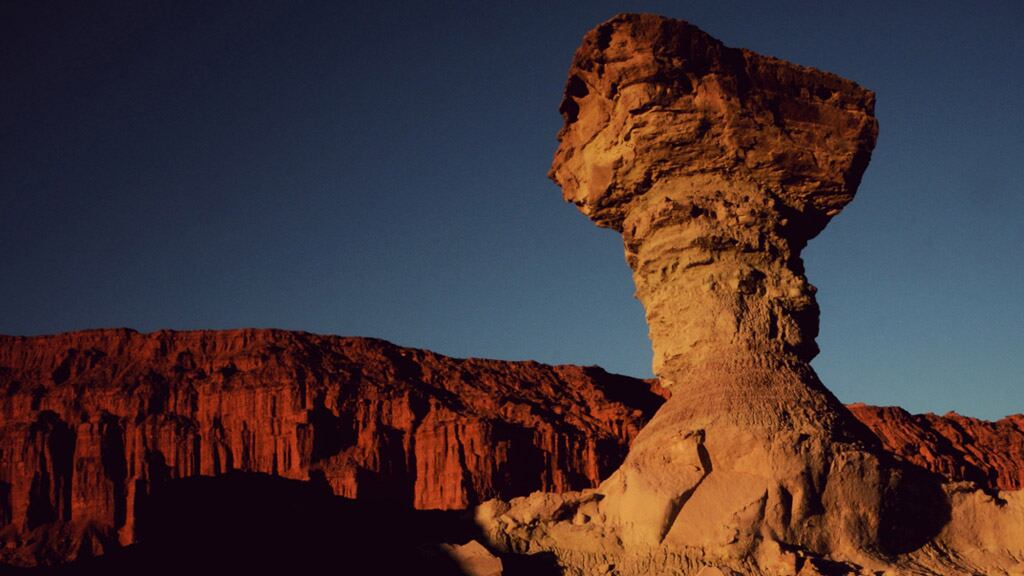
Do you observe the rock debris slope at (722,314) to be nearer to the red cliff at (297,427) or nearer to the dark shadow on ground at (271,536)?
the dark shadow on ground at (271,536)

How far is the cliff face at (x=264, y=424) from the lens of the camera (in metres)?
79.6

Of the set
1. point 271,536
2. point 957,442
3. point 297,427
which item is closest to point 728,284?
point 271,536

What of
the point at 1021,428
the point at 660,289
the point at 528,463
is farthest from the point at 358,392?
the point at 660,289

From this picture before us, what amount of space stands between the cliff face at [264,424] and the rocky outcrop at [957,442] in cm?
1931

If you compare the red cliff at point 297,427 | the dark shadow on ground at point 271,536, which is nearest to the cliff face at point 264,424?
the red cliff at point 297,427

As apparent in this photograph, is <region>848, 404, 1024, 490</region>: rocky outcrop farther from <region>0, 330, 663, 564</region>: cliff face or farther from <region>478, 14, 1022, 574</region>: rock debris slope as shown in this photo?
<region>478, 14, 1022, 574</region>: rock debris slope

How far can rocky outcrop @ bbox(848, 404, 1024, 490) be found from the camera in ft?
300

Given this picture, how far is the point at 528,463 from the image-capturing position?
86.5 meters

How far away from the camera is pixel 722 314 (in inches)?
551

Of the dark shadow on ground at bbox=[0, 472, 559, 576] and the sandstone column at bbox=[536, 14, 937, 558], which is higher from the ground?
the sandstone column at bbox=[536, 14, 937, 558]

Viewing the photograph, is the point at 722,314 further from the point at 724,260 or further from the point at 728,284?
the point at 724,260

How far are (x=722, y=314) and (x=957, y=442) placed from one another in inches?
3666

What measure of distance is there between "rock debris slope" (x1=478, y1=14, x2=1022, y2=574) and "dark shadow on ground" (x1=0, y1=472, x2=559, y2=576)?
104 cm

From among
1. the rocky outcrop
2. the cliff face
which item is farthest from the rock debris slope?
the rocky outcrop
